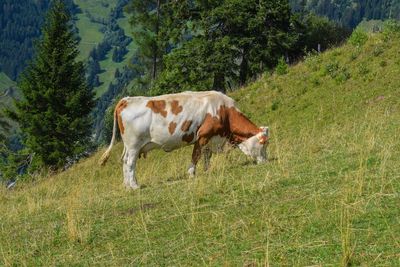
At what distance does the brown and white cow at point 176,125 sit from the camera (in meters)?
14.8

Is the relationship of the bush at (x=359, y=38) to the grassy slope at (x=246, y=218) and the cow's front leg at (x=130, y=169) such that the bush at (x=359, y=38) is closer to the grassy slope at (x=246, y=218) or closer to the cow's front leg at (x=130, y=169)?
the grassy slope at (x=246, y=218)

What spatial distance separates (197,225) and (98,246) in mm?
1446

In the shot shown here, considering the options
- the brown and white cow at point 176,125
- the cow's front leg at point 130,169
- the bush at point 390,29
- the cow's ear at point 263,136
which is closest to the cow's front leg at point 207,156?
the brown and white cow at point 176,125

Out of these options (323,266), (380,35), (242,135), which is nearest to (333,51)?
(380,35)

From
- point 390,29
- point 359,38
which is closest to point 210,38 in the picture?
point 359,38

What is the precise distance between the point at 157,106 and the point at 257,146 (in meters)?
2.79

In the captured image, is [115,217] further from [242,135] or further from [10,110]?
[10,110]

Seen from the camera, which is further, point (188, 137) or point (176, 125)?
point (188, 137)

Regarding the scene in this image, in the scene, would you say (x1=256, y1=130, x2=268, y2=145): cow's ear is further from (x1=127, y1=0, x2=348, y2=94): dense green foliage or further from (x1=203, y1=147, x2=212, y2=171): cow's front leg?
(x1=127, y1=0, x2=348, y2=94): dense green foliage

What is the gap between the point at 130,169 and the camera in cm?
1471

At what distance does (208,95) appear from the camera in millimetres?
15078

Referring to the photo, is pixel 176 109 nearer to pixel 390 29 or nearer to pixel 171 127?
pixel 171 127

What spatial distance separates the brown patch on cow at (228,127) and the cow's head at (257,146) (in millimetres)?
290

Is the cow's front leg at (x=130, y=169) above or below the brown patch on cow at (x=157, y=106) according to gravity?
below
